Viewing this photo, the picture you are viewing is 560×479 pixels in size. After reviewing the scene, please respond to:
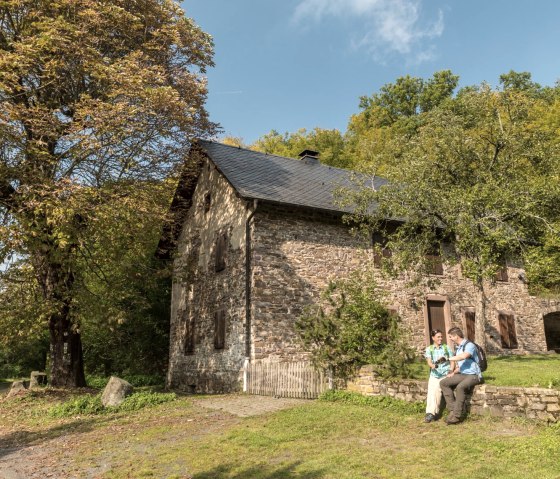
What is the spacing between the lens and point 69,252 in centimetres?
1367

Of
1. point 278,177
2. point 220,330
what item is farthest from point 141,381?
point 278,177

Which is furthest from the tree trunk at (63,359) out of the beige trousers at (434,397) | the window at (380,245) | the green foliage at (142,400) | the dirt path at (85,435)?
the beige trousers at (434,397)

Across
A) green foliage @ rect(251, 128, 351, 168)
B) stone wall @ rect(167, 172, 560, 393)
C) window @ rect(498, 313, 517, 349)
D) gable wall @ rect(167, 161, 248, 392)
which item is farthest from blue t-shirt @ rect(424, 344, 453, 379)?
green foliage @ rect(251, 128, 351, 168)

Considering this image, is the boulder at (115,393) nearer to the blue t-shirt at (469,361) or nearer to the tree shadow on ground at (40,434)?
the tree shadow on ground at (40,434)

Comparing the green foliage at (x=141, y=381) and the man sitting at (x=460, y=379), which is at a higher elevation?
the man sitting at (x=460, y=379)

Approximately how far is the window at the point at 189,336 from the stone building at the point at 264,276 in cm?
4

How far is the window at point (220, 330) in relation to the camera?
15.8 metres

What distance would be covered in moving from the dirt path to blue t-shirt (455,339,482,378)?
13.2ft

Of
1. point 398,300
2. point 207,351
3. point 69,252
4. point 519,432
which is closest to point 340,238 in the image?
point 398,300

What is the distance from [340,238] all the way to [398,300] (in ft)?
10.3

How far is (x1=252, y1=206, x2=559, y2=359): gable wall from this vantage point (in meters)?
14.7

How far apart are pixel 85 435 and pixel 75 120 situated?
8532mm

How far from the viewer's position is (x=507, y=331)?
19.7 metres

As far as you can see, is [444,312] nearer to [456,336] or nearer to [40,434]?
[456,336]
